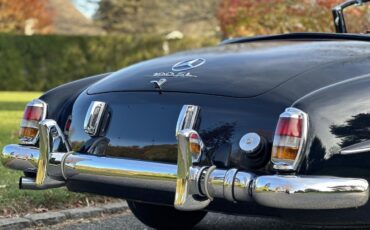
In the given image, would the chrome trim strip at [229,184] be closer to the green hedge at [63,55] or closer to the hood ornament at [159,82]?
the hood ornament at [159,82]

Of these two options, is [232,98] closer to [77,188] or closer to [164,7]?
[77,188]

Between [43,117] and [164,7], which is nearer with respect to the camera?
[43,117]

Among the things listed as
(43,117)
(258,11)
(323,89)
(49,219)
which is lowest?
(49,219)

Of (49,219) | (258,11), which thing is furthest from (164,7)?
(49,219)

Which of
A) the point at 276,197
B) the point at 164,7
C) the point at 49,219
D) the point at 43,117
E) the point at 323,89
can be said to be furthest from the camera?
the point at 164,7

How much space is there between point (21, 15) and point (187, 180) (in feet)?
96.1

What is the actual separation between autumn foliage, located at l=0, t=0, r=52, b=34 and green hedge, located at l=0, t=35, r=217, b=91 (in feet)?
22.2

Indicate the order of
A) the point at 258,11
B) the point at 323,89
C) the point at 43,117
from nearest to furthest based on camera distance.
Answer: the point at 323,89, the point at 43,117, the point at 258,11

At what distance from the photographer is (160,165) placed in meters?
3.08

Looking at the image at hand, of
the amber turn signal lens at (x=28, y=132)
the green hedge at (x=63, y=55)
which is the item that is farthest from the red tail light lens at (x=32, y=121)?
the green hedge at (x=63, y=55)

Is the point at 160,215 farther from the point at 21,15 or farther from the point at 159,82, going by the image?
the point at 21,15

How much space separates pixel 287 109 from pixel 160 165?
64 cm

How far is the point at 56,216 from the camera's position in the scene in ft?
15.3

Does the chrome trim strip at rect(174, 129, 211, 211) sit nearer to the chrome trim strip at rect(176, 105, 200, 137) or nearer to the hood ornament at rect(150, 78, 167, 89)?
the chrome trim strip at rect(176, 105, 200, 137)
